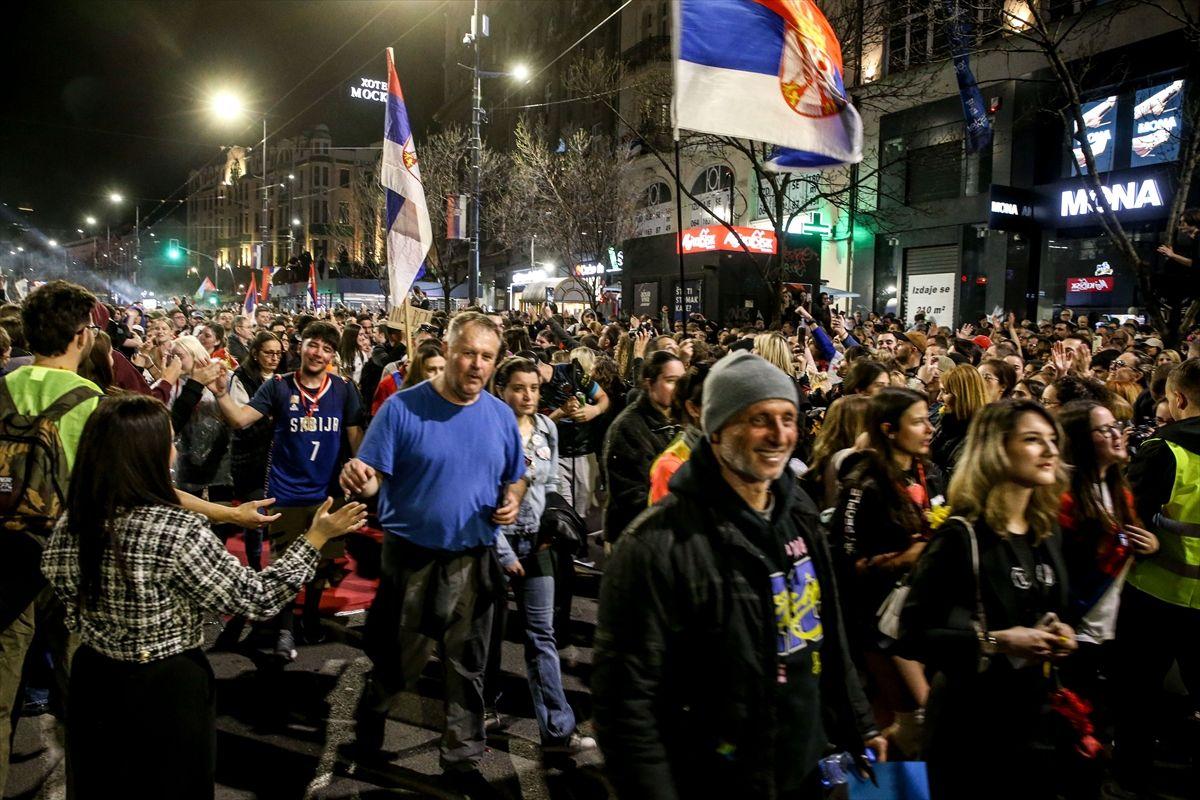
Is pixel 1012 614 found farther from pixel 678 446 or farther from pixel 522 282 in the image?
pixel 522 282

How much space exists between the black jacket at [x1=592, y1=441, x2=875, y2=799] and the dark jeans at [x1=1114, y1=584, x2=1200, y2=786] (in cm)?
272

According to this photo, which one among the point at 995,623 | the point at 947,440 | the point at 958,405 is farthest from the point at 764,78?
the point at 995,623

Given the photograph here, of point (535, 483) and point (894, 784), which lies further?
point (535, 483)

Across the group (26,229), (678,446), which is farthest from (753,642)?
(26,229)

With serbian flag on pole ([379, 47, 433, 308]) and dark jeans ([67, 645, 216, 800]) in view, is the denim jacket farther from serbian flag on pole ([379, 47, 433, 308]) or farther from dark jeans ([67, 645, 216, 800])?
serbian flag on pole ([379, 47, 433, 308])

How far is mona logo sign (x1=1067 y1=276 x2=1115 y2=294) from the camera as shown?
74.4 feet

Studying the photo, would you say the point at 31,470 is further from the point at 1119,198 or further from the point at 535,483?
the point at 1119,198

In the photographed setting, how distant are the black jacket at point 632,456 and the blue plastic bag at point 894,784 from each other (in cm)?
228

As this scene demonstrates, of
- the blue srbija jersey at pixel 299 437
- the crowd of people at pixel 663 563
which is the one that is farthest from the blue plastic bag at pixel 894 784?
the blue srbija jersey at pixel 299 437

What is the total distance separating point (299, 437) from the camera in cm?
570

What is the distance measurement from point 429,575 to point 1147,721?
3.53 m

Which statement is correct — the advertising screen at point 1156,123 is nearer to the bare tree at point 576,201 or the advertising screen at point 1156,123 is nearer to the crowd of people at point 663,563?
the bare tree at point 576,201

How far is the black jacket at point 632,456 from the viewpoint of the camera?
472cm

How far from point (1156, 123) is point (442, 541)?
2327cm
